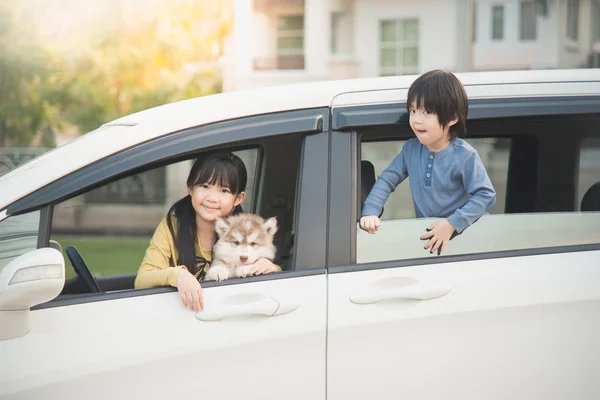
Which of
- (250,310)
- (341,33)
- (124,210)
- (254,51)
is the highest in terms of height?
(341,33)

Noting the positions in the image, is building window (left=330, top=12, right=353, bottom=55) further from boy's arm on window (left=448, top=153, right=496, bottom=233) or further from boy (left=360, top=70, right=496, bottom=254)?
boy's arm on window (left=448, top=153, right=496, bottom=233)

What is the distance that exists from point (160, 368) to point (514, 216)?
127cm

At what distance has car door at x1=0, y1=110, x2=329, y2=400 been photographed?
2248 mm

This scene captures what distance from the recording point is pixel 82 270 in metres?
3.00

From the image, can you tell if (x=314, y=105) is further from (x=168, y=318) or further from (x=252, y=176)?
(x=252, y=176)

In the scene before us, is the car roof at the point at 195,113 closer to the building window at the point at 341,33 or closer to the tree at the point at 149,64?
the building window at the point at 341,33

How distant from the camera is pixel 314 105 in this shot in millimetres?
2525

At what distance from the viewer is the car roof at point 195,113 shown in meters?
2.36

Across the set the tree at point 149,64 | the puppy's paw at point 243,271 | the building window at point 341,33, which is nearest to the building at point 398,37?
the building window at point 341,33

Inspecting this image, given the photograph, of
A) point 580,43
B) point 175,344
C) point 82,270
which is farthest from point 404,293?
point 580,43

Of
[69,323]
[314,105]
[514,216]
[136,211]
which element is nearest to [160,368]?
[69,323]

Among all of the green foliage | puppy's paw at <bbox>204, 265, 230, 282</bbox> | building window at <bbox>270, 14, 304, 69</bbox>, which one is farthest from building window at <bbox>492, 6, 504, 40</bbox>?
puppy's paw at <bbox>204, 265, 230, 282</bbox>

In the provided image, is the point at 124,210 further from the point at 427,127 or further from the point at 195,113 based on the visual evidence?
the point at 427,127

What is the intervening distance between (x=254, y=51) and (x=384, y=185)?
1770cm
